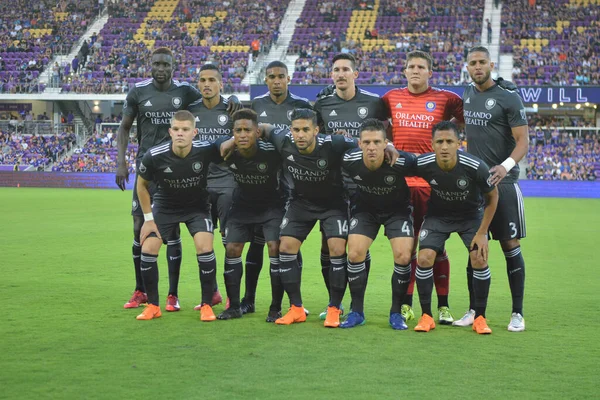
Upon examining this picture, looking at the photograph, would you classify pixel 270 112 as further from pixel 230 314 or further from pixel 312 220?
pixel 230 314

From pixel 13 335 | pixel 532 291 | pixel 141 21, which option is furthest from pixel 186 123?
pixel 141 21

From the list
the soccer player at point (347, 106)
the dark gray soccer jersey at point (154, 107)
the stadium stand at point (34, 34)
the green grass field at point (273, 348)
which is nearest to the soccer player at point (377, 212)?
the green grass field at point (273, 348)

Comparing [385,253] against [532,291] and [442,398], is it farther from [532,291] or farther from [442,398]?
[442,398]

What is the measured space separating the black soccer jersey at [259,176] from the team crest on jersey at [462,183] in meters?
1.72

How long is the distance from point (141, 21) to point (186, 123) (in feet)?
140

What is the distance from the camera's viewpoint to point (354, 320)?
7141 mm

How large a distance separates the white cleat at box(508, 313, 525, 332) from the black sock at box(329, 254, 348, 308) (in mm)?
1476

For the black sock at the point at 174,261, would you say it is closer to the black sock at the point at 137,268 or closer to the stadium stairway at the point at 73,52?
the black sock at the point at 137,268

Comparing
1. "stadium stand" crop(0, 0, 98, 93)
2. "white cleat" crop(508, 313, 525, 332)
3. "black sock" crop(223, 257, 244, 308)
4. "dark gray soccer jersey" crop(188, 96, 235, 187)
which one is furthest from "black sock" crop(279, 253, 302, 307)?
"stadium stand" crop(0, 0, 98, 93)

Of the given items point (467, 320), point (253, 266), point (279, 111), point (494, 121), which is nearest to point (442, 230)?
point (467, 320)

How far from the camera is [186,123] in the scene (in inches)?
299

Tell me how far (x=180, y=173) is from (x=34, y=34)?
44250 mm

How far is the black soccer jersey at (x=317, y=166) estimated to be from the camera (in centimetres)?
733

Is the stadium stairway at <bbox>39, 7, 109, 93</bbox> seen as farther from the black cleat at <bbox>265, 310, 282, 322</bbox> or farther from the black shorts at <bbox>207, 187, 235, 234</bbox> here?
the black cleat at <bbox>265, 310, 282, 322</bbox>
